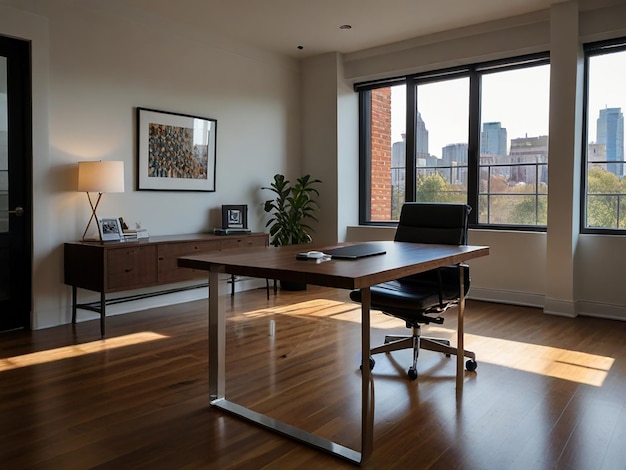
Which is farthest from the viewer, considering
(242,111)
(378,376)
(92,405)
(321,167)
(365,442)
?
(321,167)

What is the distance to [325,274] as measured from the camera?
78.0 inches

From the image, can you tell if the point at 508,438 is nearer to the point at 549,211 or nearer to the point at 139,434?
the point at 139,434

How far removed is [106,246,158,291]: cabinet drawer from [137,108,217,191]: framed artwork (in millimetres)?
835

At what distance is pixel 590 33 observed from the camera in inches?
176

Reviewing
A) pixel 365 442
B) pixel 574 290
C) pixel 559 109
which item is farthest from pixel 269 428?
pixel 559 109

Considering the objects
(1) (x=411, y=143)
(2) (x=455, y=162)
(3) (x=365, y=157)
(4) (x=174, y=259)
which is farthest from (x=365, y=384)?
(3) (x=365, y=157)

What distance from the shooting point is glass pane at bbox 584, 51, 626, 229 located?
4.55 m

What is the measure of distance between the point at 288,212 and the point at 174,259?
1.84 m

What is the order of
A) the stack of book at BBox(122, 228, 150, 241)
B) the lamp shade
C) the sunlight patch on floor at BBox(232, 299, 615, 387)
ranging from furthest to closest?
the stack of book at BBox(122, 228, 150, 241)
the lamp shade
the sunlight patch on floor at BBox(232, 299, 615, 387)

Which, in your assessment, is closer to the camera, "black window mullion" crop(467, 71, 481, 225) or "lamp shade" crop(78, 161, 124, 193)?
"lamp shade" crop(78, 161, 124, 193)

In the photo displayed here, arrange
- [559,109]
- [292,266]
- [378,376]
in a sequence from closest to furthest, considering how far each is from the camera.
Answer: [292,266] < [378,376] < [559,109]

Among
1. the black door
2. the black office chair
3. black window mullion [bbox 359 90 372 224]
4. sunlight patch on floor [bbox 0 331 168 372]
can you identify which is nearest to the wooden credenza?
sunlight patch on floor [bbox 0 331 168 372]

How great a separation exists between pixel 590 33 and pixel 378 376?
11.7 ft

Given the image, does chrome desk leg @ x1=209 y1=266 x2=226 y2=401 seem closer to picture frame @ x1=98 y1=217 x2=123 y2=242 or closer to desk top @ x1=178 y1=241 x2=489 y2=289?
desk top @ x1=178 y1=241 x2=489 y2=289
